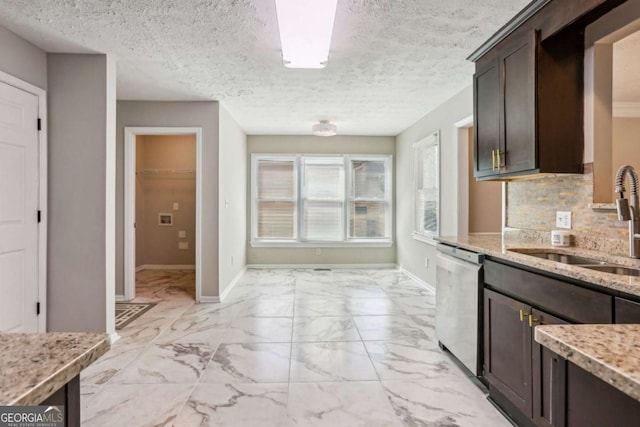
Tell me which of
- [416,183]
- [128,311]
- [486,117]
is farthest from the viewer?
[416,183]

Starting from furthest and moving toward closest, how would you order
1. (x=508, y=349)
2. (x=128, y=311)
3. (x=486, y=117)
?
(x=128, y=311) < (x=486, y=117) < (x=508, y=349)

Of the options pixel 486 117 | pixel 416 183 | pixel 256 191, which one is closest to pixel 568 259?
pixel 486 117

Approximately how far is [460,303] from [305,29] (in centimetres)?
217

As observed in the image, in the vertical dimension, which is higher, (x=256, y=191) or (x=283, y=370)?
(x=256, y=191)

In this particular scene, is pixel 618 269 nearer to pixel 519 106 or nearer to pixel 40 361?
pixel 519 106

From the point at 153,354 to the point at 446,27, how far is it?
10.9 ft

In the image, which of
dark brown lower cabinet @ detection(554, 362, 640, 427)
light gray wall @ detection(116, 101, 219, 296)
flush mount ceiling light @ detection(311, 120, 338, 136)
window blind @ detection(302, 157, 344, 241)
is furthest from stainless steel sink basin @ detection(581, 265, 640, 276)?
window blind @ detection(302, 157, 344, 241)

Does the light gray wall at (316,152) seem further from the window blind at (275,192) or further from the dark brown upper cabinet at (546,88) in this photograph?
the dark brown upper cabinet at (546,88)

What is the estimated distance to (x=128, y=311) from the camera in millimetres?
3822

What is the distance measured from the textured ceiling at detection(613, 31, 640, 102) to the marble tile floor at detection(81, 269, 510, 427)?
1.99 metres

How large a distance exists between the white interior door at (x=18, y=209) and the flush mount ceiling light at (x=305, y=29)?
6.89 ft

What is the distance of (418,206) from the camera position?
5.23 meters

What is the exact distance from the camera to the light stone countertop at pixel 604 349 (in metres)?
0.58

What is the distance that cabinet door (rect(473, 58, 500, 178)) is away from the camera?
2.47m
